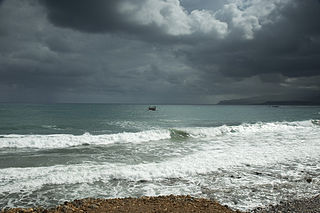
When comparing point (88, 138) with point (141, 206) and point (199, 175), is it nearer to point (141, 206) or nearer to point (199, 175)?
point (199, 175)

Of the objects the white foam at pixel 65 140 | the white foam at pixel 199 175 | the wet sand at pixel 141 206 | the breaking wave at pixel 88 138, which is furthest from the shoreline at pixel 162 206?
the breaking wave at pixel 88 138

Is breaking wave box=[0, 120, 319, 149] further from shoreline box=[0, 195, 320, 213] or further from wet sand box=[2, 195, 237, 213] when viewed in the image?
wet sand box=[2, 195, 237, 213]

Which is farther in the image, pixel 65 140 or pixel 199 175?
pixel 65 140

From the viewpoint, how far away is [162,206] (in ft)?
17.4

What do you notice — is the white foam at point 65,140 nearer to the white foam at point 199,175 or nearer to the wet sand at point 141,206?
the white foam at point 199,175

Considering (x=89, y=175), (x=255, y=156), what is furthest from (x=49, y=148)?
(x=255, y=156)

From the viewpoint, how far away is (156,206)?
5.30 meters

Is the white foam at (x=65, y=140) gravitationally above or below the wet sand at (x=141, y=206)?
below

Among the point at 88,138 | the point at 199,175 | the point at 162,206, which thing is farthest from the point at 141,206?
the point at 88,138

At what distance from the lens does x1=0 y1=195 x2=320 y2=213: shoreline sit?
16.7 feet

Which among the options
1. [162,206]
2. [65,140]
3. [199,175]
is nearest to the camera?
[162,206]

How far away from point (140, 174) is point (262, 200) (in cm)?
466

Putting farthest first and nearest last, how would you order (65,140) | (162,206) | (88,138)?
(88,138), (65,140), (162,206)

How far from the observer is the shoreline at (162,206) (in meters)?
5.08
